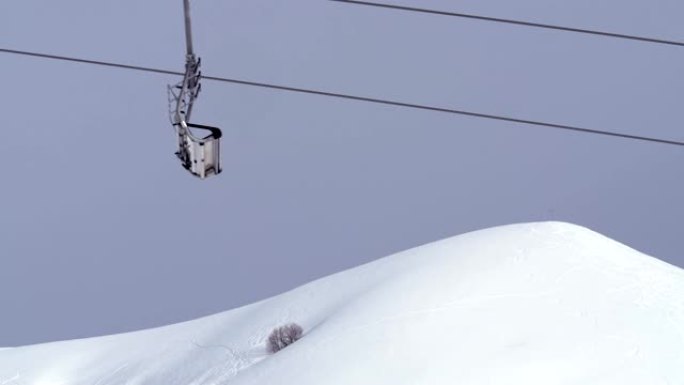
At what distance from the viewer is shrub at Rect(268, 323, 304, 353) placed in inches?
406

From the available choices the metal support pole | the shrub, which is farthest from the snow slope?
the metal support pole

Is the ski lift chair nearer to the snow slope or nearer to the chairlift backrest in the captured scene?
the chairlift backrest

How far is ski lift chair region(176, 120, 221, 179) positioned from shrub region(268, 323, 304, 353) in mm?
1310

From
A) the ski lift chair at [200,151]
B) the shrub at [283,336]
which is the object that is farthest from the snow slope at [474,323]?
the ski lift chair at [200,151]

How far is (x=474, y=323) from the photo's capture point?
9.25 metres

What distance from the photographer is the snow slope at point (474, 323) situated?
8773 mm

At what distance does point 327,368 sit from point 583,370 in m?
1.58

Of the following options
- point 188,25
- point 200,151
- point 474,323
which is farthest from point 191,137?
point 474,323

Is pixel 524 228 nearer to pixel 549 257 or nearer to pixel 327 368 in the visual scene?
pixel 549 257

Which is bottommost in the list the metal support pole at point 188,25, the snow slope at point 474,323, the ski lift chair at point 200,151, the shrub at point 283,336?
the shrub at point 283,336

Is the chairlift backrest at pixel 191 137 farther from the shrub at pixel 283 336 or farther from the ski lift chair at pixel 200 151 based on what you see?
the shrub at pixel 283 336

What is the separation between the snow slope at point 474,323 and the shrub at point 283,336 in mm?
78

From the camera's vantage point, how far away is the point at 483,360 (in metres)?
8.82

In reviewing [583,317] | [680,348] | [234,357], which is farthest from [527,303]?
[234,357]
